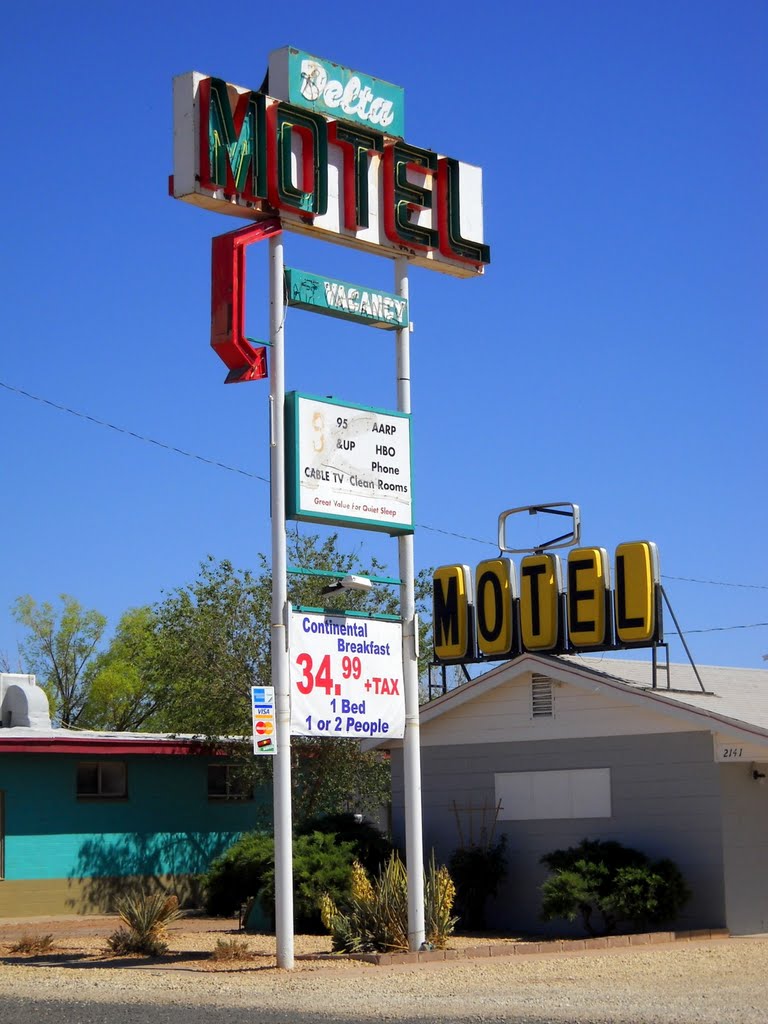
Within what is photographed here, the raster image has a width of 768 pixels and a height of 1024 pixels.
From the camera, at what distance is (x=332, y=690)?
16.1 metres

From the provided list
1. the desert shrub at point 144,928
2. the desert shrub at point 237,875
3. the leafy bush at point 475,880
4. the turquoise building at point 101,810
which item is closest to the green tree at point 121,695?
the turquoise building at point 101,810

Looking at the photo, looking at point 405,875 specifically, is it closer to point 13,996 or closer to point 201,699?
point 13,996

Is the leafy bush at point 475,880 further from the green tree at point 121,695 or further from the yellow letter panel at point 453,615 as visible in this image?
the green tree at point 121,695

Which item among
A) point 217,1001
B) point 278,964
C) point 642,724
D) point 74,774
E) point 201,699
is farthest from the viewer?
point 201,699

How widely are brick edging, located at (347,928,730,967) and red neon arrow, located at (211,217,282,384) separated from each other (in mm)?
6449

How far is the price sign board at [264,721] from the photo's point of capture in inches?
600

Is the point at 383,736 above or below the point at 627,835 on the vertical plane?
above

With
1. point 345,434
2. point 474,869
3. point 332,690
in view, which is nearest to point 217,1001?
point 332,690

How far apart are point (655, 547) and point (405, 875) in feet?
21.8

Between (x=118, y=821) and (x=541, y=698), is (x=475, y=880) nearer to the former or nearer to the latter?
(x=541, y=698)

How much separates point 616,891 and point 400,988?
6040 mm

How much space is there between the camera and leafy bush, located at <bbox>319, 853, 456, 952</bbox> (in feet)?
54.6

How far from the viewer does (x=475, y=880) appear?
21.4 m

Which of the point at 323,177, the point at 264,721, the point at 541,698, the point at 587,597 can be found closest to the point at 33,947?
the point at 264,721
